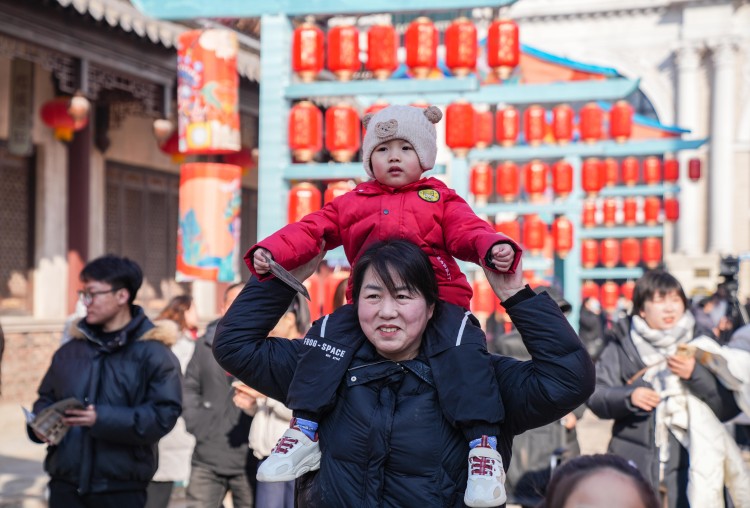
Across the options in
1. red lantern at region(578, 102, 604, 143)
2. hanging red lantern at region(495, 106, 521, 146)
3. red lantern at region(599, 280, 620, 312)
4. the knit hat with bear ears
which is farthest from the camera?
red lantern at region(599, 280, 620, 312)

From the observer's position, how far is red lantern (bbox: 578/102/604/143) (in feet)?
48.1

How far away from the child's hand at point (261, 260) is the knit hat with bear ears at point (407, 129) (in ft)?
1.78

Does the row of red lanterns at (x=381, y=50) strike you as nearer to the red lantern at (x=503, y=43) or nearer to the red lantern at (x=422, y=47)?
the red lantern at (x=422, y=47)

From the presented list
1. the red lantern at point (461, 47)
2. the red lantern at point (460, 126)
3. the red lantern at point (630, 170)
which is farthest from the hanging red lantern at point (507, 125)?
the red lantern at point (630, 170)

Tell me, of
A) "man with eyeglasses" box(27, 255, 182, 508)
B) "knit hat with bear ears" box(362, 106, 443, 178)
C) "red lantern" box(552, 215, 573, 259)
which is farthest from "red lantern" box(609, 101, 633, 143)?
"knit hat with bear ears" box(362, 106, 443, 178)

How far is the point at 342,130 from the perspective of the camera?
9.25m

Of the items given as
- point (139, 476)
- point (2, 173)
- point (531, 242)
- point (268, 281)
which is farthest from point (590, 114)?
point (268, 281)

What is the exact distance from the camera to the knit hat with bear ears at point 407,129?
2.71 m

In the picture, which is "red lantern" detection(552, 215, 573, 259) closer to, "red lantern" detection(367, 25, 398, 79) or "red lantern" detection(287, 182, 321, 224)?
"red lantern" detection(367, 25, 398, 79)

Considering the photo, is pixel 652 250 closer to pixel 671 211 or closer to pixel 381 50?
pixel 671 211

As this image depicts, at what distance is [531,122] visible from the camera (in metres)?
13.9

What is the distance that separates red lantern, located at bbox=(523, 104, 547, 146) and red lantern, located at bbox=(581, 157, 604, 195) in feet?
8.59

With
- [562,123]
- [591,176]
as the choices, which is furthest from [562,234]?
[562,123]

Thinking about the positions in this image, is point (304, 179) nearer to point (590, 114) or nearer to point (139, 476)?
point (139, 476)
